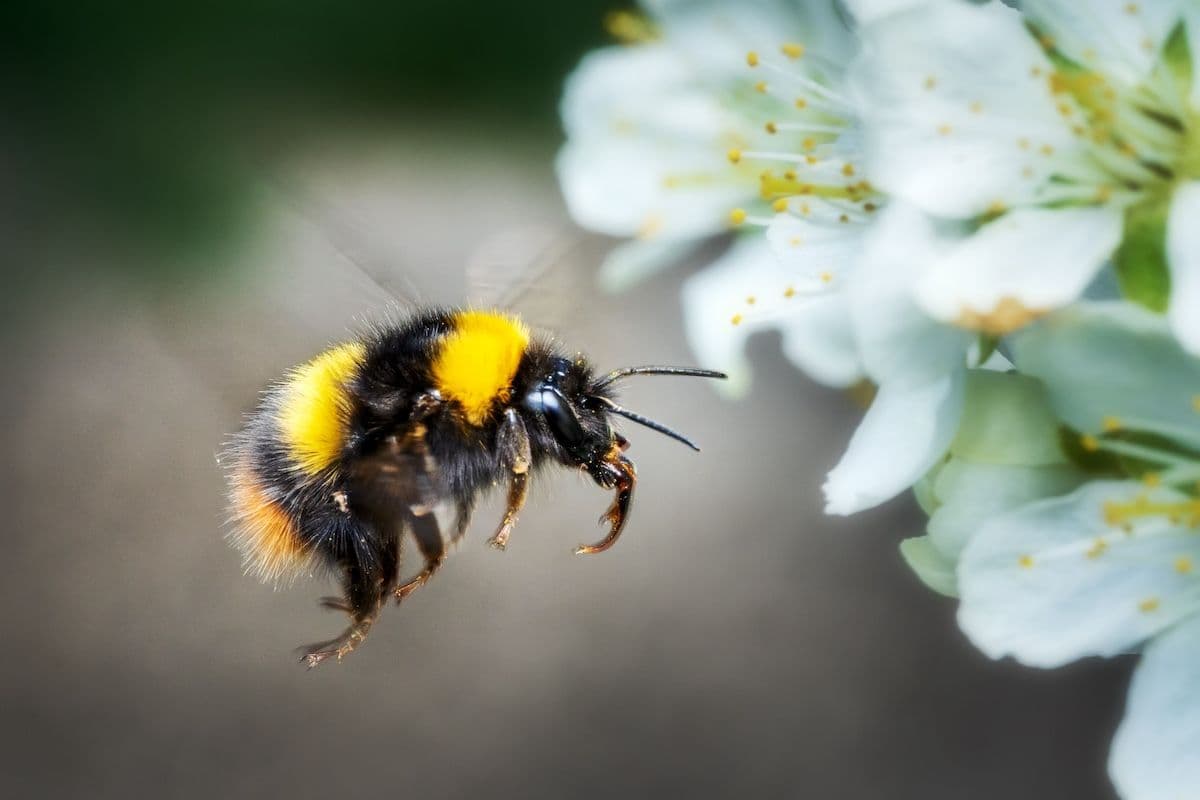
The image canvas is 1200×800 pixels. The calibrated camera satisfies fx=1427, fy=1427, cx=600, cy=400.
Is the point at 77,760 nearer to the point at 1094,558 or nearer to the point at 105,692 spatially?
the point at 105,692

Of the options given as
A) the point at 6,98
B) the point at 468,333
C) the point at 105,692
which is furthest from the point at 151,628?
the point at 468,333

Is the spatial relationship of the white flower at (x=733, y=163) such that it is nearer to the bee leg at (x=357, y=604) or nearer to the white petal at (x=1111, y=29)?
the white petal at (x=1111, y=29)

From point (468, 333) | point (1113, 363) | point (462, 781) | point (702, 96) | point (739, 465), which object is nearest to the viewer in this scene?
point (1113, 363)

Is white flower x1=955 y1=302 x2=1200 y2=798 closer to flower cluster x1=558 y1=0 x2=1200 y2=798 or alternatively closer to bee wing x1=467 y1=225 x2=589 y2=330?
flower cluster x1=558 y1=0 x2=1200 y2=798

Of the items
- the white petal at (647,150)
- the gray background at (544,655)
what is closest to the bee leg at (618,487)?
the white petal at (647,150)

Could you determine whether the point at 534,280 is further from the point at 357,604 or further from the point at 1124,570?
the point at 1124,570

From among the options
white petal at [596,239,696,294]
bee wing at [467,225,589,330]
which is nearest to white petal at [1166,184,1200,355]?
bee wing at [467,225,589,330]
